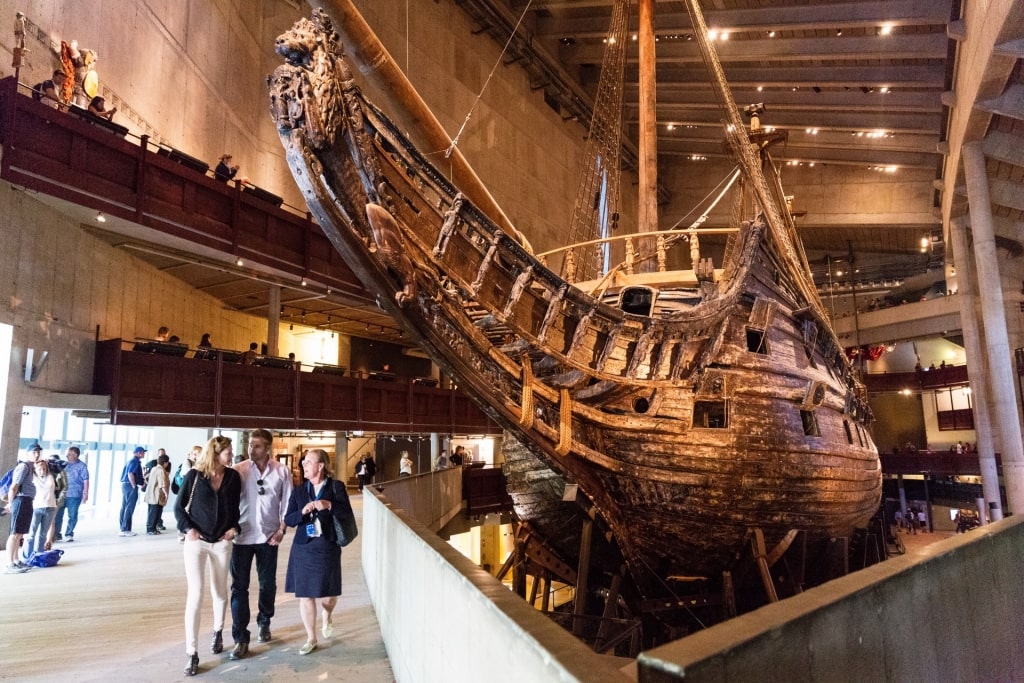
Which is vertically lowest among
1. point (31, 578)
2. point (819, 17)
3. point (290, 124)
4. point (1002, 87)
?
point (31, 578)

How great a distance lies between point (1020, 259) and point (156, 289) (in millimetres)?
22060

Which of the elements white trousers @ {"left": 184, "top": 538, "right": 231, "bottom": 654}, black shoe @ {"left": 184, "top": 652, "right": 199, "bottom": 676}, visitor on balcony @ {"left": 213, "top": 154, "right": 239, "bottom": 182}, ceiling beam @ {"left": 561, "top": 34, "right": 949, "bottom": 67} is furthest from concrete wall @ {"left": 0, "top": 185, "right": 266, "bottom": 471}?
ceiling beam @ {"left": 561, "top": 34, "right": 949, "bottom": 67}

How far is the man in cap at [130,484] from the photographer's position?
9.25m

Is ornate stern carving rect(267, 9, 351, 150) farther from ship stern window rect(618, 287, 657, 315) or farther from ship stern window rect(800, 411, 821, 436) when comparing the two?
ship stern window rect(800, 411, 821, 436)

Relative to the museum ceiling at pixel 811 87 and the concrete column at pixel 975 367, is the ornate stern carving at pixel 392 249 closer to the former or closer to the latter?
the museum ceiling at pixel 811 87

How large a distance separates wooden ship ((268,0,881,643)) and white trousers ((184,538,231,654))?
1.84 metres

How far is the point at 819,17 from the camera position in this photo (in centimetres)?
1498

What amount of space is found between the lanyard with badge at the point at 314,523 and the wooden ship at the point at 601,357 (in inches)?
47.9

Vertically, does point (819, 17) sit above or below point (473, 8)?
below

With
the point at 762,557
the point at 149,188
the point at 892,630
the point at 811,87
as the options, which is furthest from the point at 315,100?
the point at 811,87

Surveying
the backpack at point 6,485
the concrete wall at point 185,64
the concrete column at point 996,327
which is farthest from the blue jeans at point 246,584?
the concrete column at point 996,327

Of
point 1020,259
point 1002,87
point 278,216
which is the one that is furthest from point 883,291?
point 278,216

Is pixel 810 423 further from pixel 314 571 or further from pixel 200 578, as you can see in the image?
pixel 200 578

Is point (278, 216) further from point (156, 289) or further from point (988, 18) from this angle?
point (988, 18)
